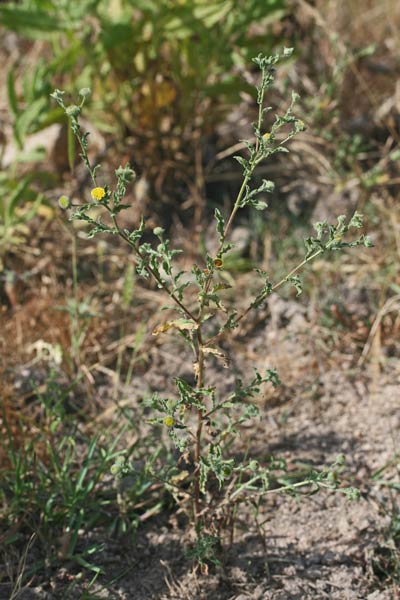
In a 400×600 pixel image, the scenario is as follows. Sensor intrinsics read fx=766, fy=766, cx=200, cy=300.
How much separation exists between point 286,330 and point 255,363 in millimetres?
181

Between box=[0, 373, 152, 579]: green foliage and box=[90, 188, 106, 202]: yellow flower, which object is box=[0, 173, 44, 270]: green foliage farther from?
box=[90, 188, 106, 202]: yellow flower

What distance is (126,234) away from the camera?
1.45 m

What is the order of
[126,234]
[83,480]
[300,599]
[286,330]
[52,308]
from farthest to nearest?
[286,330] → [52,308] → [83,480] → [300,599] → [126,234]

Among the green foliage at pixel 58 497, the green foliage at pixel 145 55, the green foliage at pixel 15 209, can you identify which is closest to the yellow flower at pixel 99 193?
the green foliage at pixel 58 497

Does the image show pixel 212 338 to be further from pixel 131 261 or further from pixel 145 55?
pixel 145 55

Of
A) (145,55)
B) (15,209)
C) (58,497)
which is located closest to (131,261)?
(15,209)

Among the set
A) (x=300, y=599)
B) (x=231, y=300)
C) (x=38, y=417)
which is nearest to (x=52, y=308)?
(x=38, y=417)

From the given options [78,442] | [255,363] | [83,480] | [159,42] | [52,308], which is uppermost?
[159,42]

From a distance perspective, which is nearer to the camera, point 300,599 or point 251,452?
point 300,599

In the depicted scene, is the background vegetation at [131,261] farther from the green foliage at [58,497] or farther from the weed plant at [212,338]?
the weed plant at [212,338]

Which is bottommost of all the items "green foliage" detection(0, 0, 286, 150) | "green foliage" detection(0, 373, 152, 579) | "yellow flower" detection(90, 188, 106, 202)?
"green foliage" detection(0, 373, 152, 579)

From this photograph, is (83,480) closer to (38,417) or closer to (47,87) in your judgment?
(38,417)

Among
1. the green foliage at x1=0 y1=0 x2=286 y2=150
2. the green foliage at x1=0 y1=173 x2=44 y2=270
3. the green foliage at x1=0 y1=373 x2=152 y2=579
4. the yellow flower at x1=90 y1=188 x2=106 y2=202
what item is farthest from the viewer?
the green foliage at x1=0 y1=0 x2=286 y2=150

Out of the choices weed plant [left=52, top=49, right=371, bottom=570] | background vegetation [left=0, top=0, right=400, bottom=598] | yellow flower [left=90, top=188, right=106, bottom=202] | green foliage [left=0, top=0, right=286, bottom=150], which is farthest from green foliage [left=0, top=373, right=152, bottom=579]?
green foliage [left=0, top=0, right=286, bottom=150]
